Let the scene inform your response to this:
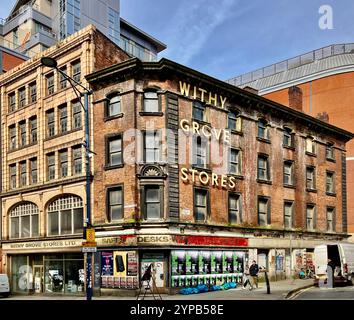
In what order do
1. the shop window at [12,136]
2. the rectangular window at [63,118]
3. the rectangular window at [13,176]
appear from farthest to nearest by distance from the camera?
1. the shop window at [12,136]
2. the rectangular window at [13,176]
3. the rectangular window at [63,118]

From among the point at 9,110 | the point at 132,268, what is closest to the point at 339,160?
the point at 132,268

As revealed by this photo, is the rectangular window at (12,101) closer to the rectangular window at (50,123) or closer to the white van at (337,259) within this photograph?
the rectangular window at (50,123)

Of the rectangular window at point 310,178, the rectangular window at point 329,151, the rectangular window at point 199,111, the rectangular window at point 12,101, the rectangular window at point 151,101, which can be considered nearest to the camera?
the rectangular window at point 151,101

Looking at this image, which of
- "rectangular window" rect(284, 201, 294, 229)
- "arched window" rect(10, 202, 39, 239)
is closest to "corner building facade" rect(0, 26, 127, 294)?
"arched window" rect(10, 202, 39, 239)

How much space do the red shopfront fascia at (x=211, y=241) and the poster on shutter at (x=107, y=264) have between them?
14.0 feet

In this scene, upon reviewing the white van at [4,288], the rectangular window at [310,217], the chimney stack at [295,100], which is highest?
the chimney stack at [295,100]

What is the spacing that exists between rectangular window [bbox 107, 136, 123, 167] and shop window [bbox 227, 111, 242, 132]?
8.52 metres

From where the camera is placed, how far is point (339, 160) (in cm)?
4541

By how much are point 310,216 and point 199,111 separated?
53.0ft

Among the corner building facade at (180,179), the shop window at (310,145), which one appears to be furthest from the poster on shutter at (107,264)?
the shop window at (310,145)

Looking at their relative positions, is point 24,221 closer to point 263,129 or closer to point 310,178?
point 263,129

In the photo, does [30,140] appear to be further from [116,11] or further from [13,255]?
[116,11]

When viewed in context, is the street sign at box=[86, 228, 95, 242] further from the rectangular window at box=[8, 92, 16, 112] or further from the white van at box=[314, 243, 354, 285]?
the rectangular window at box=[8, 92, 16, 112]

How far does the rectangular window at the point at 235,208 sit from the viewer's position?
32.9m
